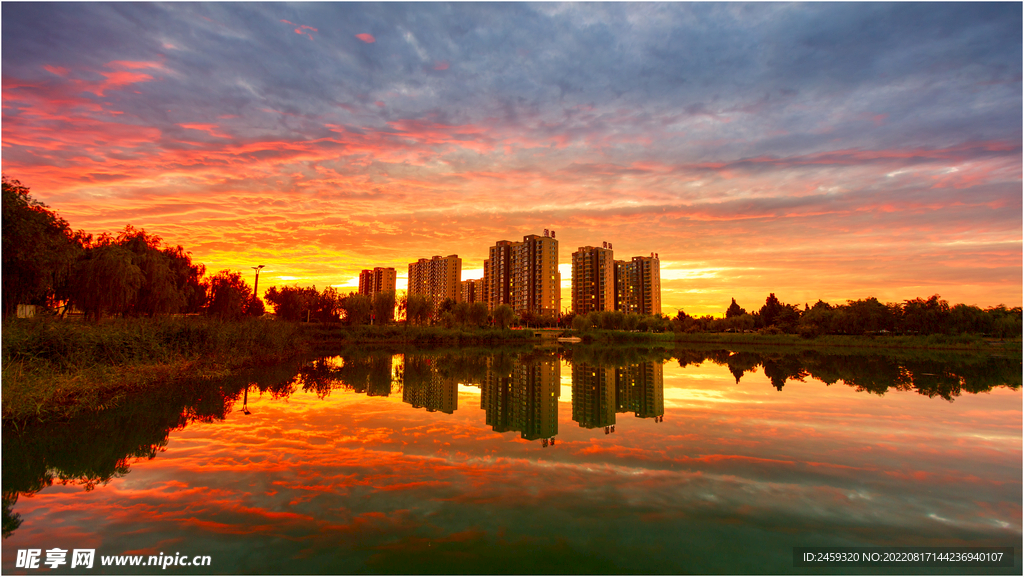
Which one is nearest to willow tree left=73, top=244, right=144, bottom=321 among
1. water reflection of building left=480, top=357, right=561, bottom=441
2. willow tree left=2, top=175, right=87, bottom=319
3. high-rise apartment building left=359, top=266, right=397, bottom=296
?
willow tree left=2, top=175, right=87, bottom=319

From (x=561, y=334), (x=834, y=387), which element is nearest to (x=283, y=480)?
(x=834, y=387)

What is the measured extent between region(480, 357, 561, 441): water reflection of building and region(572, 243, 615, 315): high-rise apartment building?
98.8 metres

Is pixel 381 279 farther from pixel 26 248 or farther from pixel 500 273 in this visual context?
pixel 26 248

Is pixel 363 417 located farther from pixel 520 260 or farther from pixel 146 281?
pixel 520 260

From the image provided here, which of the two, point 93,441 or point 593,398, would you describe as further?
point 593,398

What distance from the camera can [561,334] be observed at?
3162 inches

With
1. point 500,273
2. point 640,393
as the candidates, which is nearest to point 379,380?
point 640,393

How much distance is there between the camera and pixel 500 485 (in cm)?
644

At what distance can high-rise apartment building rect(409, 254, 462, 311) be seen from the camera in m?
134

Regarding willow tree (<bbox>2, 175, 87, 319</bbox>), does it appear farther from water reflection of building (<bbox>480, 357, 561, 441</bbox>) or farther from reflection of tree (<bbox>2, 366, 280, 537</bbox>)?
water reflection of building (<bbox>480, 357, 561, 441</bbox>)

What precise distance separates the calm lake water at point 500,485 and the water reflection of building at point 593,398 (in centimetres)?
16

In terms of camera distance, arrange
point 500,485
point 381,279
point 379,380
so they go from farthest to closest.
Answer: point 381,279 → point 379,380 → point 500,485

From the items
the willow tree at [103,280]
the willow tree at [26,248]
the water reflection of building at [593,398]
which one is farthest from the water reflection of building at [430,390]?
the willow tree at [103,280]

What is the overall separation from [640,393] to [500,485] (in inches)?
434
